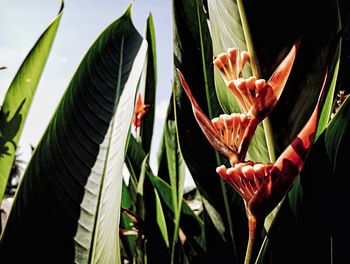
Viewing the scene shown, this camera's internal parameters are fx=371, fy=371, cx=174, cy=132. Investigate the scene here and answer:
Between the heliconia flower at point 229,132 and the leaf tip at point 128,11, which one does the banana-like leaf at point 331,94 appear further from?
the leaf tip at point 128,11

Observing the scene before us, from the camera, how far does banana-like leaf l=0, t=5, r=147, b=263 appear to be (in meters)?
0.44

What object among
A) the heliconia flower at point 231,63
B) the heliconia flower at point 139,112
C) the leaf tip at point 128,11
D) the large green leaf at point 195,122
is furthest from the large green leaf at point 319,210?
the heliconia flower at point 139,112

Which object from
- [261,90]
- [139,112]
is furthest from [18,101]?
[261,90]

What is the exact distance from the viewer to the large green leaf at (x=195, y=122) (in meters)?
0.60

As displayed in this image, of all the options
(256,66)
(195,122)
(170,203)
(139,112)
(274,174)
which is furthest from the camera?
(139,112)

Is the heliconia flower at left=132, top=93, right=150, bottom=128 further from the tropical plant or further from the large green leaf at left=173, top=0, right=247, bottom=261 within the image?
the large green leaf at left=173, top=0, right=247, bottom=261

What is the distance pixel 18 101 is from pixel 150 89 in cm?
44

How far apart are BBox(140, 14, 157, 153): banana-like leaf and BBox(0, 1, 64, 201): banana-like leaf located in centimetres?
38

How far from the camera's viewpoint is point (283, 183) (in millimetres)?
335

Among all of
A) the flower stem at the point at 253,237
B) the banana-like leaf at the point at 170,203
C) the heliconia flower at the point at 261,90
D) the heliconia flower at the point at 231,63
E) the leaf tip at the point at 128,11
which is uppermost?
the leaf tip at the point at 128,11

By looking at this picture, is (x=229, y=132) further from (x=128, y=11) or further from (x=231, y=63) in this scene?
(x=128, y=11)

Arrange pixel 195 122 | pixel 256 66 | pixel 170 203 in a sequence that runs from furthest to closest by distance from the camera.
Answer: pixel 170 203 < pixel 195 122 < pixel 256 66

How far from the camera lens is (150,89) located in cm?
108

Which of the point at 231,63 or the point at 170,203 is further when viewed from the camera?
the point at 170,203
